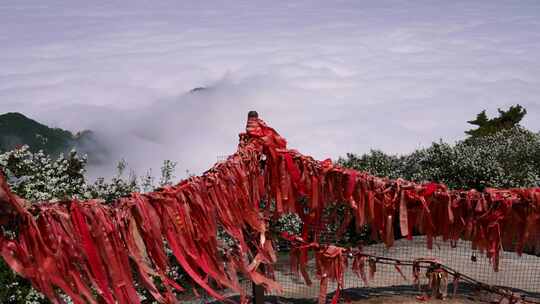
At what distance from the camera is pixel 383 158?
1681 centimetres

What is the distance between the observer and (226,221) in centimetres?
622

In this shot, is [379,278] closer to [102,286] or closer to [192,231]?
[192,231]

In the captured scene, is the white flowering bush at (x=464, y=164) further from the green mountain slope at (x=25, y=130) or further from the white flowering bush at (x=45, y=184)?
the green mountain slope at (x=25, y=130)

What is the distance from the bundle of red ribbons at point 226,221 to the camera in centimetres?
473

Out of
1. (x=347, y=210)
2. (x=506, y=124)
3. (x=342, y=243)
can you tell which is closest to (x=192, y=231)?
(x=347, y=210)

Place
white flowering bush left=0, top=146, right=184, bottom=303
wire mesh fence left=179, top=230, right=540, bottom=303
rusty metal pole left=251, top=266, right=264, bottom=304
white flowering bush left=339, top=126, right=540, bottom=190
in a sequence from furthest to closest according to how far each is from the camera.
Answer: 1. white flowering bush left=339, top=126, right=540, bottom=190
2. wire mesh fence left=179, top=230, right=540, bottom=303
3. white flowering bush left=0, top=146, right=184, bottom=303
4. rusty metal pole left=251, top=266, right=264, bottom=304

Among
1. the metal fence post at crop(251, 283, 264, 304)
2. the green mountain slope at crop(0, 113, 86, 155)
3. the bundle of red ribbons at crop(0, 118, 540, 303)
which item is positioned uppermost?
the green mountain slope at crop(0, 113, 86, 155)

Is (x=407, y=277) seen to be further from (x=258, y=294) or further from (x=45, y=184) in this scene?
(x=45, y=184)

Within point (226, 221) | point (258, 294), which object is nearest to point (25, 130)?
point (258, 294)

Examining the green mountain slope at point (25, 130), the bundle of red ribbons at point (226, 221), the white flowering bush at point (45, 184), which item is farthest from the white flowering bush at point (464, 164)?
the green mountain slope at point (25, 130)

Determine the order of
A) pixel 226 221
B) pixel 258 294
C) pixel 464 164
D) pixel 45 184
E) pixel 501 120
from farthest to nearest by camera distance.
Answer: pixel 501 120
pixel 464 164
pixel 45 184
pixel 258 294
pixel 226 221

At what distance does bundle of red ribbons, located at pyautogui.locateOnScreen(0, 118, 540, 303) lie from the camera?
15.5ft

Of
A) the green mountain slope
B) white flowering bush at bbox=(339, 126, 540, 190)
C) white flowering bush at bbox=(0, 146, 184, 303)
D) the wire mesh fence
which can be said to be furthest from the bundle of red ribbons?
the green mountain slope

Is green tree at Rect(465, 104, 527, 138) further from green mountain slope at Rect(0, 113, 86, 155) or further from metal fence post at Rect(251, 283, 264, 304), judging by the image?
metal fence post at Rect(251, 283, 264, 304)
